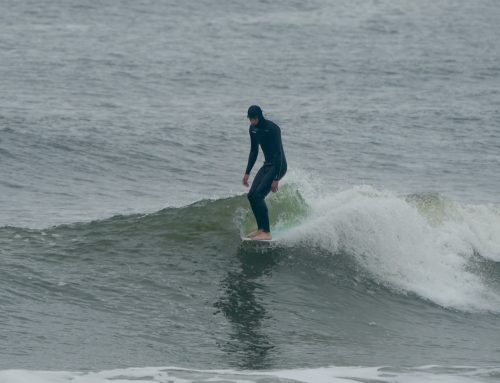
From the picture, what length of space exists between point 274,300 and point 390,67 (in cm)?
2587

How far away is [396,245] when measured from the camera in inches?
530

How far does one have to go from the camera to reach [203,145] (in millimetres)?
24500

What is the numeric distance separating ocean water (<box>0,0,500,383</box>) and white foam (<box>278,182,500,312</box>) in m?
0.03

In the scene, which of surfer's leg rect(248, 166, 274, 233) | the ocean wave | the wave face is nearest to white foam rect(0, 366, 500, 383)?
the wave face

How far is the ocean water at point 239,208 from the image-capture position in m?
10.5

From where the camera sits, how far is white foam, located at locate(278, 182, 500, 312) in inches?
514

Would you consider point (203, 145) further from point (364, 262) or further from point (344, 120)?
point (364, 262)

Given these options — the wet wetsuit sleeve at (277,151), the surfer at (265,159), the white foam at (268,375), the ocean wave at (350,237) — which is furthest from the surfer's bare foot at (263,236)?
the white foam at (268,375)

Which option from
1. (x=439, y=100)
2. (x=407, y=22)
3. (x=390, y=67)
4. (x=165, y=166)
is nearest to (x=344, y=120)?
(x=439, y=100)

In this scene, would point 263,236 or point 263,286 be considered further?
point 263,236

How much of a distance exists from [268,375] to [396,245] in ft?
14.3

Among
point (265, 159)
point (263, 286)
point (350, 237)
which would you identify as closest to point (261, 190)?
point (265, 159)

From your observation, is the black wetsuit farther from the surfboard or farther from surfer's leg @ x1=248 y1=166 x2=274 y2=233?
the surfboard

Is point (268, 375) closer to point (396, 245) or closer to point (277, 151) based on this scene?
point (277, 151)
